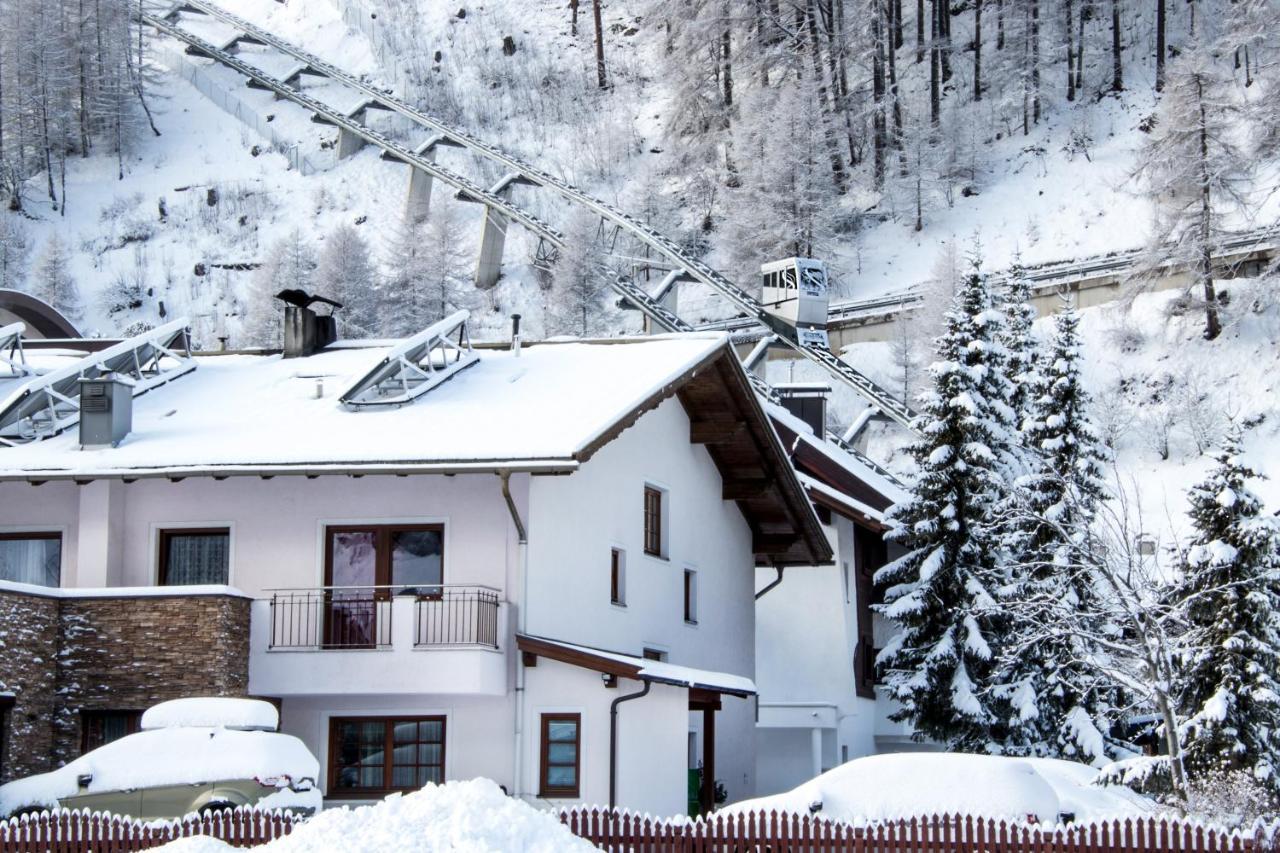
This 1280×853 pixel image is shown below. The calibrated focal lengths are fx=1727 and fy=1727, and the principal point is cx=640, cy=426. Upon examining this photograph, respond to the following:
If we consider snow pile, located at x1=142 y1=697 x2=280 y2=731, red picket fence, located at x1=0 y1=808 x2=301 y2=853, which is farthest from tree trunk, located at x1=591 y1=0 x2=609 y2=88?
red picket fence, located at x1=0 y1=808 x2=301 y2=853

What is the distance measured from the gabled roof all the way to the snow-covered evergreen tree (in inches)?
2287

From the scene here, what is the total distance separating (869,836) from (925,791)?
2154 mm

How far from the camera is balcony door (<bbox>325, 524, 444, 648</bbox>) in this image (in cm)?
2323

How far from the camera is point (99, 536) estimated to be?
24.0 meters

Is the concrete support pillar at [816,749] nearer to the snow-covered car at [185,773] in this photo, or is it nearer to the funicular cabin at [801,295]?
the snow-covered car at [185,773]

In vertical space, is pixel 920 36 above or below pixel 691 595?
above

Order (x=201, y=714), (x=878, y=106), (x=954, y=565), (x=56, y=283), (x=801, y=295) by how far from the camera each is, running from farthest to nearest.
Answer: (x=878, y=106)
(x=56, y=283)
(x=801, y=295)
(x=954, y=565)
(x=201, y=714)

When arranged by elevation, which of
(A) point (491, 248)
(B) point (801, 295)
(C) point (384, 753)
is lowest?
(C) point (384, 753)

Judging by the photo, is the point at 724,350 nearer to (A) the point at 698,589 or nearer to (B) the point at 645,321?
(A) the point at 698,589

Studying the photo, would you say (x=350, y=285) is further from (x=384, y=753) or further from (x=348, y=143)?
(x=384, y=753)

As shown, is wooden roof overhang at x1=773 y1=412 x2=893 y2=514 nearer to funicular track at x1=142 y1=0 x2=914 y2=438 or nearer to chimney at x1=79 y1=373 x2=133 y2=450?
funicular track at x1=142 y1=0 x2=914 y2=438

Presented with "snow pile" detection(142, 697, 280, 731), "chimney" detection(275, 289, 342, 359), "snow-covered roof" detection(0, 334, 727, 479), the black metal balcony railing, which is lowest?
"snow pile" detection(142, 697, 280, 731)

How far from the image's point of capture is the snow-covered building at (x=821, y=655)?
3388 centimetres

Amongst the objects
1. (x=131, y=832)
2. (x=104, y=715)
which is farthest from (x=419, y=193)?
(x=131, y=832)
